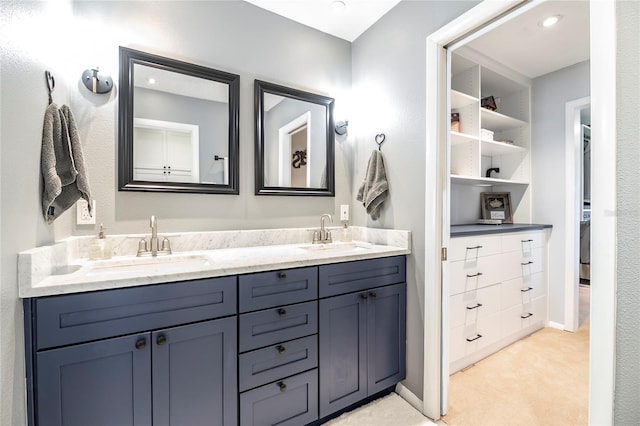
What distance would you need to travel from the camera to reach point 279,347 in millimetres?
1334

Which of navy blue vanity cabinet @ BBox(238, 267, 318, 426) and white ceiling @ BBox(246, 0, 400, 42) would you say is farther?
white ceiling @ BBox(246, 0, 400, 42)

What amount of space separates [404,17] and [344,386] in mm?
2236

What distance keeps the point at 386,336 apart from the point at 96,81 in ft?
6.97

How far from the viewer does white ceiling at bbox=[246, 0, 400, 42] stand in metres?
1.84

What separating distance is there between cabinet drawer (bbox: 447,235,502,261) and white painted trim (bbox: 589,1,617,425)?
94 cm

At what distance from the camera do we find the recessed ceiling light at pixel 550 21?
6.49 ft

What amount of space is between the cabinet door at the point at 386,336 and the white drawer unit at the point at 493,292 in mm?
427

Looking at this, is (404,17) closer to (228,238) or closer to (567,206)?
(228,238)

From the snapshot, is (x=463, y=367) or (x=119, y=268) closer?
(x=119, y=268)

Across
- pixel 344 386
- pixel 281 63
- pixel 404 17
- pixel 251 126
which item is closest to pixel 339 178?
pixel 251 126

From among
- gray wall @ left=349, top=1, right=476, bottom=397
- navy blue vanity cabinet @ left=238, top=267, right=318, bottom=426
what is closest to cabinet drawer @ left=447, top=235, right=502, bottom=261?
gray wall @ left=349, top=1, right=476, bottom=397

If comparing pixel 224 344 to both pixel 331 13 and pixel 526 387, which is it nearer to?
pixel 526 387

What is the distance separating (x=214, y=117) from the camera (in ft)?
5.73

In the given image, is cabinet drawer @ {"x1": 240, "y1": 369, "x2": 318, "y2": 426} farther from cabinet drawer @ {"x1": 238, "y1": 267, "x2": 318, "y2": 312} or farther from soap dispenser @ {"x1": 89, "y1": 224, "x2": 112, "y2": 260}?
soap dispenser @ {"x1": 89, "y1": 224, "x2": 112, "y2": 260}
